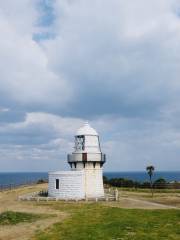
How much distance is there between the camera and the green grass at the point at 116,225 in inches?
993

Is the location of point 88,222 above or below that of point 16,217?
below

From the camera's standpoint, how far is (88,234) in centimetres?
2589

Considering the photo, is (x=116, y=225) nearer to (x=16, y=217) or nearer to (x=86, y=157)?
(x=16, y=217)

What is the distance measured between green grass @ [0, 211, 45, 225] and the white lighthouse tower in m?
16.5

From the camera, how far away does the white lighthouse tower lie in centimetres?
5062

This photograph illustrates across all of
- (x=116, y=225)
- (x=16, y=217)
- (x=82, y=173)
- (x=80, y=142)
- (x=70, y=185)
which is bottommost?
(x=116, y=225)

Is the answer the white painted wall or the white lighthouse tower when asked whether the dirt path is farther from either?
the white lighthouse tower

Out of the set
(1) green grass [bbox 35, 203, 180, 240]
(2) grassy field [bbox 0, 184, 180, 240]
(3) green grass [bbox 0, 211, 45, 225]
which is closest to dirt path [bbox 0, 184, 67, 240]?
(2) grassy field [bbox 0, 184, 180, 240]

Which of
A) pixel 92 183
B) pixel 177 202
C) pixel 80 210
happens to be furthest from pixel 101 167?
pixel 80 210

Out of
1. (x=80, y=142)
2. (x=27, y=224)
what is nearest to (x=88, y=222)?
(x=27, y=224)

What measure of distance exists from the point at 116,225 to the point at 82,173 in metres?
20.7

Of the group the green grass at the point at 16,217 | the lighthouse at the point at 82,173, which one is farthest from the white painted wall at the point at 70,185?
the green grass at the point at 16,217

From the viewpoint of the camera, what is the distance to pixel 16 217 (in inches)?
1292

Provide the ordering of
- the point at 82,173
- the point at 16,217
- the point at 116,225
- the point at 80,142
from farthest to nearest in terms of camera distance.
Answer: the point at 80,142, the point at 82,173, the point at 16,217, the point at 116,225
